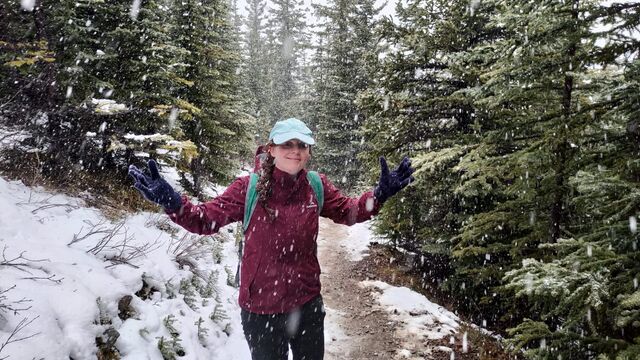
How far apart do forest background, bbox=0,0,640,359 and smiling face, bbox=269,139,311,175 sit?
7.40 ft

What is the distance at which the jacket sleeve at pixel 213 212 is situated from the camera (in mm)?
3369

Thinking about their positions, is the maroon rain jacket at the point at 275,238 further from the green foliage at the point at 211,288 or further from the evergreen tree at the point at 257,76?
the evergreen tree at the point at 257,76

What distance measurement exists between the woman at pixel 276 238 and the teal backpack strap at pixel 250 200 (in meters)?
0.04

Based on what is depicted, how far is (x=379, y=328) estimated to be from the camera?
8.21 meters

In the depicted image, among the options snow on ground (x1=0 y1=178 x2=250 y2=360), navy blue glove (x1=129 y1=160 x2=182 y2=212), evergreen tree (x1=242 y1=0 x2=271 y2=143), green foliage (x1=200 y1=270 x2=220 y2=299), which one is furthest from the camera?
evergreen tree (x1=242 y1=0 x2=271 y2=143)

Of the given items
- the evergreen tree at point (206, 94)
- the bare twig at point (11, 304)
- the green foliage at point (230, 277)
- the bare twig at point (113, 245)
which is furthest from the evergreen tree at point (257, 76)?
the bare twig at point (11, 304)

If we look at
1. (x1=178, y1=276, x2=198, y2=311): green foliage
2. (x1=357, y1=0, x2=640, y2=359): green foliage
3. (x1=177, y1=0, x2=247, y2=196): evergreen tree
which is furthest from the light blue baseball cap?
(x1=177, y1=0, x2=247, y2=196): evergreen tree

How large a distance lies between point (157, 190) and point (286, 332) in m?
1.68

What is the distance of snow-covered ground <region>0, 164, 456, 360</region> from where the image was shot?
166 inches

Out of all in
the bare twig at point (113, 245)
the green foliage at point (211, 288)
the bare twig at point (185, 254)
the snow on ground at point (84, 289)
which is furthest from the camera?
the bare twig at point (185, 254)

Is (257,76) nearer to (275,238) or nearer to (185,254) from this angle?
(185,254)

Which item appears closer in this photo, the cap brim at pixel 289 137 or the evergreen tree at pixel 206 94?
the cap brim at pixel 289 137

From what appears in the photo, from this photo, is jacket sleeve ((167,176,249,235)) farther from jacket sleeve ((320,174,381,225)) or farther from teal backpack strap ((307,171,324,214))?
jacket sleeve ((320,174,381,225))

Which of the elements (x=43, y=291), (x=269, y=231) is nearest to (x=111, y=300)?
(x=43, y=291)
